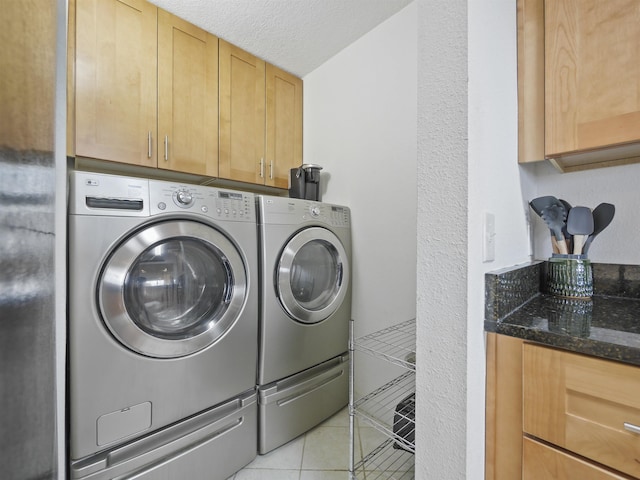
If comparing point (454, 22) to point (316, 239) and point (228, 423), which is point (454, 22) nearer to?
point (316, 239)

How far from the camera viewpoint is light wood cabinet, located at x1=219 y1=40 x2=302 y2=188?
5.45ft

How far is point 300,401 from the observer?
1.44m

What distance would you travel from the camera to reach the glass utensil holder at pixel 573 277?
914 millimetres

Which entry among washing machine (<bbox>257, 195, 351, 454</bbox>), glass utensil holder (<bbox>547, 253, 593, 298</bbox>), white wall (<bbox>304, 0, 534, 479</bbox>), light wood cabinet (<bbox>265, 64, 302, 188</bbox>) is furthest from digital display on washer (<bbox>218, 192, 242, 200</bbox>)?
glass utensil holder (<bbox>547, 253, 593, 298</bbox>)

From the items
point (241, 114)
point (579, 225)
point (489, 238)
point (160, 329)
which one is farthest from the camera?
point (241, 114)

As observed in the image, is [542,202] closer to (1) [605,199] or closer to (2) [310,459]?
(1) [605,199]

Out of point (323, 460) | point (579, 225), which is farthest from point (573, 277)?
point (323, 460)

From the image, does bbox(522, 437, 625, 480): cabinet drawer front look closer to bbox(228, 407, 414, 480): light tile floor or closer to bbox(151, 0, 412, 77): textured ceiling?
A: bbox(228, 407, 414, 480): light tile floor

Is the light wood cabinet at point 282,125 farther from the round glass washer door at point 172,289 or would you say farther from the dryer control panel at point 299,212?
the round glass washer door at point 172,289

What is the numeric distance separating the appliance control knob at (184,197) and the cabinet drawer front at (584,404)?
1.15 meters

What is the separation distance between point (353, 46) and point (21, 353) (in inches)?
80.0

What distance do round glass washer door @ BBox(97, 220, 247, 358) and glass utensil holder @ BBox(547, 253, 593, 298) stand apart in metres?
1.20

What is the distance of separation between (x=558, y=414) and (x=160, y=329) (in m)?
1.20

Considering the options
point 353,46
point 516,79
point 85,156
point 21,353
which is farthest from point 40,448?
point 353,46
